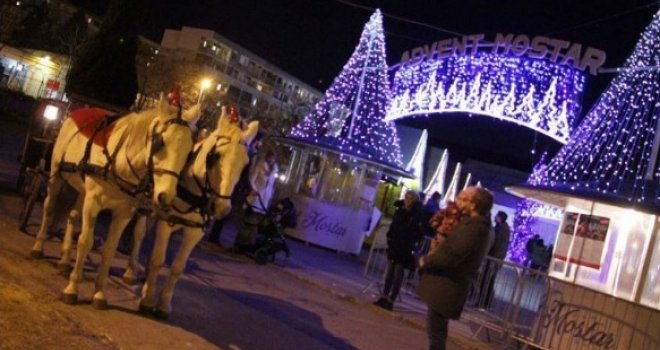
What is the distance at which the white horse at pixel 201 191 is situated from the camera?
19.9 feet

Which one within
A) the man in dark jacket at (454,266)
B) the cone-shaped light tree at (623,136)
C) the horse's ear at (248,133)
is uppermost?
the cone-shaped light tree at (623,136)

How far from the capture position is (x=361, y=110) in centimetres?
2073

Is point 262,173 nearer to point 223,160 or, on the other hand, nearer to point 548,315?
point 548,315

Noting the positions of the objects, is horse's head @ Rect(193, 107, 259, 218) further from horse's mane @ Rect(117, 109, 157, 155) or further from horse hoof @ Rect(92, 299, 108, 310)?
horse hoof @ Rect(92, 299, 108, 310)

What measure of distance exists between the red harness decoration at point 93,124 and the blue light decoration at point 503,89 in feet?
34.5

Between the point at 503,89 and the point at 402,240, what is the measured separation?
20.0 feet

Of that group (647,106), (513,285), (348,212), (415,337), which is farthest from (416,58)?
(415,337)

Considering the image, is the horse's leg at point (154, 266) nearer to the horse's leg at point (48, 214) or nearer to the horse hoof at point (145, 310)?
the horse hoof at point (145, 310)

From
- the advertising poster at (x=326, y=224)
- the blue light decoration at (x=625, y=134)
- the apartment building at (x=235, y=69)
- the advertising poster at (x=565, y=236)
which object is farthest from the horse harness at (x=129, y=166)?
the apartment building at (x=235, y=69)

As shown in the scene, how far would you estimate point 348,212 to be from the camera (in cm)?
2041

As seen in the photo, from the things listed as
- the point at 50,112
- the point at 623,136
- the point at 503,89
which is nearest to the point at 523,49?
Result: the point at 503,89

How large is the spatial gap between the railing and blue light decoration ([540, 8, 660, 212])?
1.81 metres

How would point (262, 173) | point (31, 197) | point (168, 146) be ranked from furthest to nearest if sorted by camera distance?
point (262, 173) → point (31, 197) → point (168, 146)

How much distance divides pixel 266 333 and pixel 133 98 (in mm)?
7443
